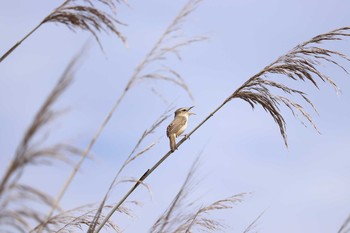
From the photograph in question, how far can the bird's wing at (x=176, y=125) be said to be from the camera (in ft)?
16.7

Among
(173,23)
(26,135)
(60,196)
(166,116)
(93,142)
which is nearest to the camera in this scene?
(26,135)

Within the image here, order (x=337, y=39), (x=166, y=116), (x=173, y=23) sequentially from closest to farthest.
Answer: (x=166, y=116) < (x=173, y=23) < (x=337, y=39)

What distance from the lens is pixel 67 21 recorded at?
3.23m

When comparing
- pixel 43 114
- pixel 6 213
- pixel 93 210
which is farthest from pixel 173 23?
pixel 6 213

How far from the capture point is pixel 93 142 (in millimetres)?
2900

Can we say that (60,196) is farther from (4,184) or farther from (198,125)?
(198,125)

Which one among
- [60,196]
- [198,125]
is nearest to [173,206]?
[60,196]

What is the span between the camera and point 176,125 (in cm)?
524

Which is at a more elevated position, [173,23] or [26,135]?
[173,23]

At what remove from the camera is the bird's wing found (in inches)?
201

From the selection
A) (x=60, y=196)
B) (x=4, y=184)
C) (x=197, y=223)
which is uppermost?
(x=4, y=184)

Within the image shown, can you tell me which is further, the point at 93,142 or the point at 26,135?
the point at 93,142

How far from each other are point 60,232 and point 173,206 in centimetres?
85

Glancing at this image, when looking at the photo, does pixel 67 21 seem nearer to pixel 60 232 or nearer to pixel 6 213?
pixel 60 232
